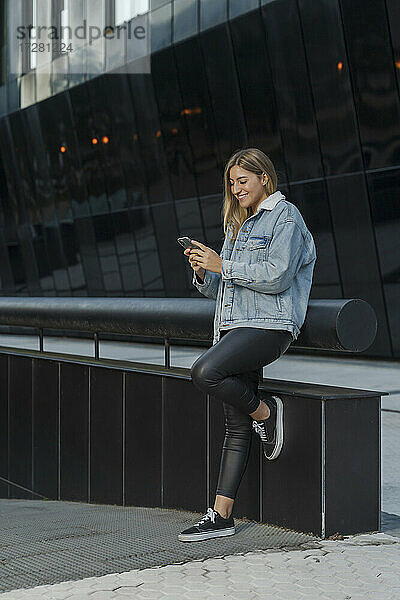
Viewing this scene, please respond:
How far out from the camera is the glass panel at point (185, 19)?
2212 cm

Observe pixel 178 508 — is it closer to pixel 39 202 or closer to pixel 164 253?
pixel 164 253

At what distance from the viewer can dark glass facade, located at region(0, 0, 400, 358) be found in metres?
18.2

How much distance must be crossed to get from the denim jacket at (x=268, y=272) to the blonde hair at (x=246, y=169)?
0.09 metres

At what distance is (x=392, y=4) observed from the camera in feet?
55.8

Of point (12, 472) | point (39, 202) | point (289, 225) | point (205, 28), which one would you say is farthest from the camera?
point (39, 202)

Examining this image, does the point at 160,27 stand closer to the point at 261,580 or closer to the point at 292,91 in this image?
the point at 292,91

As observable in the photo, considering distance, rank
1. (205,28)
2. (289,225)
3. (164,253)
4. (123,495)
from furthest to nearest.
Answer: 1. (164,253)
2. (205,28)
3. (123,495)
4. (289,225)

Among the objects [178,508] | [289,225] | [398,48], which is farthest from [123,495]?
[398,48]

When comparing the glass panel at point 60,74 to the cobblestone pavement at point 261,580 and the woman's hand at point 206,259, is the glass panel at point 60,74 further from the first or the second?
the cobblestone pavement at point 261,580

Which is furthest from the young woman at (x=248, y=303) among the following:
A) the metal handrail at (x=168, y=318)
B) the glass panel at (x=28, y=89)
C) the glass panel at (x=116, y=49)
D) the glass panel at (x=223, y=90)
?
the glass panel at (x=28, y=89)

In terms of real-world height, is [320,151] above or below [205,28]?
below

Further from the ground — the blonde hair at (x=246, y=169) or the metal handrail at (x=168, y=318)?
the blonde hair at (x=246, y=169)

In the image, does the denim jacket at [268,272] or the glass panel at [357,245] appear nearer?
the denim jacket at [268,272]

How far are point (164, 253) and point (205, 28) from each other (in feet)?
20.4
